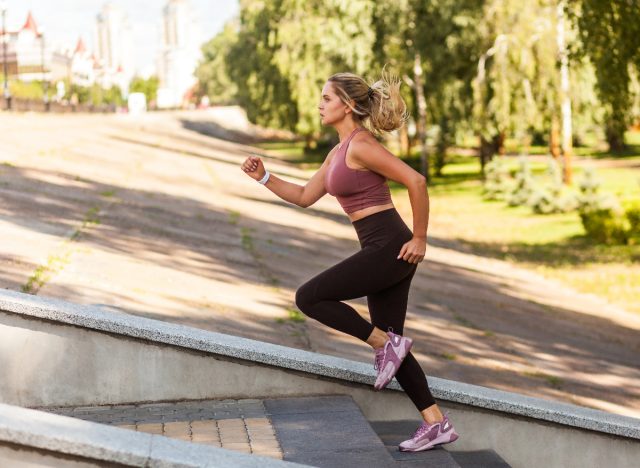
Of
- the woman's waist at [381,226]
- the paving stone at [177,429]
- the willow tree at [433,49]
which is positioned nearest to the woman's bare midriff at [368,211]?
the woman's waist at [381,226]

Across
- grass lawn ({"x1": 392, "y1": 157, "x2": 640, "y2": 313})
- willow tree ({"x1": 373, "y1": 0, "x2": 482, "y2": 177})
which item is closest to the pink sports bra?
grass lawn ({"x1": 392, "y1": 157, "x2": 640, "y2": 313})

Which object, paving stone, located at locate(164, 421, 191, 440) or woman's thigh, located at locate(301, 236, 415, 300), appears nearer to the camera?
woman's thigh, located at locate(301, 236, 415, 300)

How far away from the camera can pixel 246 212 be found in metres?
18.5

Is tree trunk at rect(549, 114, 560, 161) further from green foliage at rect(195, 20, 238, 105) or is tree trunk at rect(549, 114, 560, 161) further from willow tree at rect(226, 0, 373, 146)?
green foliage at rect(195, 20, 238, 105)

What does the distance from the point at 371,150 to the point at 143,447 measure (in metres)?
1.66

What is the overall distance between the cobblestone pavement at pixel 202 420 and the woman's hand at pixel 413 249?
103 cm

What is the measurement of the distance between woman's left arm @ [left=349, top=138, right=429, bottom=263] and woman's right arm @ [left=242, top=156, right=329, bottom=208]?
366 millimetres

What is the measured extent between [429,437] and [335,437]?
44 cm

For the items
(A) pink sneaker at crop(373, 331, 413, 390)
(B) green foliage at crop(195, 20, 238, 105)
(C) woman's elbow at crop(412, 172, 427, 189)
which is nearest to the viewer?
(C) woman's elbow at crop(412, 172, 427, 189)

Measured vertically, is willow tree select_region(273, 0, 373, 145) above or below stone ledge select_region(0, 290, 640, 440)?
above

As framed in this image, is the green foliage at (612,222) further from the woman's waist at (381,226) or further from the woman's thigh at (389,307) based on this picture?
the woman's waist at (381,226)

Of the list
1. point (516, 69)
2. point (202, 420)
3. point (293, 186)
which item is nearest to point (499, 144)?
point (516, 69)

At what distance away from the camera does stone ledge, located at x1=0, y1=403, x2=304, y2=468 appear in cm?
379

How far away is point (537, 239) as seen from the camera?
22.5m
